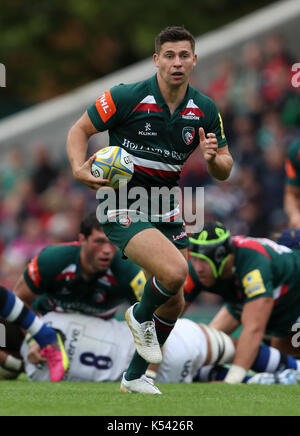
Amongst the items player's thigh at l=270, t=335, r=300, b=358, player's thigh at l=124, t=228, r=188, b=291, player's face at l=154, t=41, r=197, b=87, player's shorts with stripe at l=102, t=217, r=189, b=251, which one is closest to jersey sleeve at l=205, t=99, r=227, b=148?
player's face at l=154, t=41, r=197, b=87

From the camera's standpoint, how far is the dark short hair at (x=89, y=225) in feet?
24.9

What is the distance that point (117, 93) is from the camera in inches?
239

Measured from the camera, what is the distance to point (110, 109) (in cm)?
605

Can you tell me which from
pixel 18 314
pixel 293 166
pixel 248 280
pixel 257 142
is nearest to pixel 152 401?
pixel 18 314

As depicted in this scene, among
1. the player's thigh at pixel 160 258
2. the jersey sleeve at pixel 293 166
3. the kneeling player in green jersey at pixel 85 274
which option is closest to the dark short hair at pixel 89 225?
the kneeling player in green jersey at pixel 85 274

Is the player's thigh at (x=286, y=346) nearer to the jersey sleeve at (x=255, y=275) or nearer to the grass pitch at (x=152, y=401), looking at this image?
the jersey sleeve at (x=255, y=275)

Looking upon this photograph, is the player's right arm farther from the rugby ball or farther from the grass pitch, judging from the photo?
the grass pitch

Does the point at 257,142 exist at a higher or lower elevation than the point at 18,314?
higher

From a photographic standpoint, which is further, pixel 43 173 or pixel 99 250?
pixel 43 173

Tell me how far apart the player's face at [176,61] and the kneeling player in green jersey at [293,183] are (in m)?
2.80

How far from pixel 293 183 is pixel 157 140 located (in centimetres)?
301

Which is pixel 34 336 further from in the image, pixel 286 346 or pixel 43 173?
pixel 43 173
